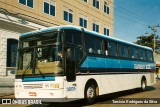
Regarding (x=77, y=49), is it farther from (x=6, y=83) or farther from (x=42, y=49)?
(x=6, y=83)

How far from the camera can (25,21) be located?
22344 millimetres

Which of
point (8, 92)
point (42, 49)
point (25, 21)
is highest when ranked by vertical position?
point (25, 21)

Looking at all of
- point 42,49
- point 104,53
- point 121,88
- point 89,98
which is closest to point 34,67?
point 42,49

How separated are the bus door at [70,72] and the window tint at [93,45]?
1.54m

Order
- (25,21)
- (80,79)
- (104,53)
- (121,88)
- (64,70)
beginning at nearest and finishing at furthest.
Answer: (64,70) → (80,79) → (104,53) → (121,88) → (25,21)

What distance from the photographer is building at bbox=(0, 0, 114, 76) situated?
20281 millimetres

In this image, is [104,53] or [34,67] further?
[104,53]

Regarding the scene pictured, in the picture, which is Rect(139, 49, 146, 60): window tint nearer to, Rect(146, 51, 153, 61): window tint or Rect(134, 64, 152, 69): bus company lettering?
Rect(134, 64, 152, 69): bus company lettering

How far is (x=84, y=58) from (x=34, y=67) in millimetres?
2306

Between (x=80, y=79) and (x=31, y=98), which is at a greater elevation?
(x=80, y=79)

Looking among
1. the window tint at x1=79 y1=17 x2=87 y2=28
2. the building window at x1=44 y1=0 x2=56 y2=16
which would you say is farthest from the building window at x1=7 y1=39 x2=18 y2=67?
the window tint at x1=79 y1=17 x2=87 y2=28

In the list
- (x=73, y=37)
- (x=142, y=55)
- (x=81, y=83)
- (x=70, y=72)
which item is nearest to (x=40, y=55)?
(x=70, y=72)

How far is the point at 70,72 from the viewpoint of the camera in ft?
36.1

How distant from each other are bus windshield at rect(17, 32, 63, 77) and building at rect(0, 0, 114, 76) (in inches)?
66.5
